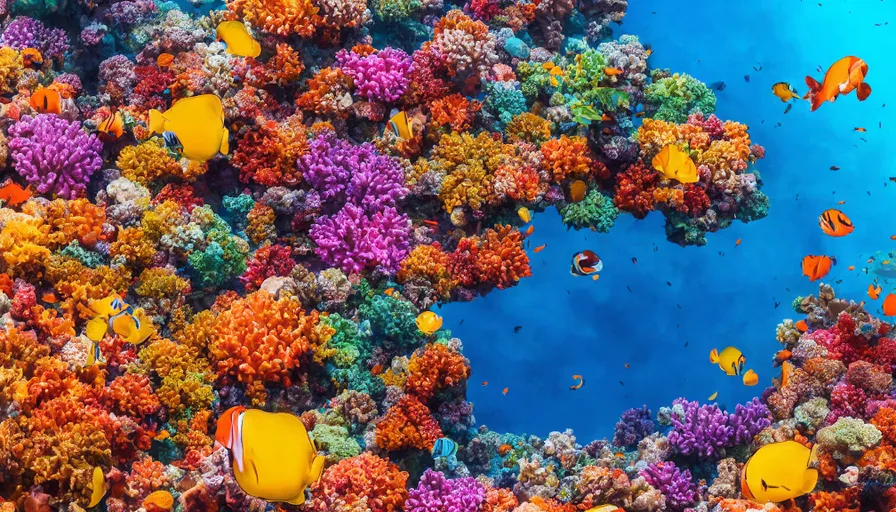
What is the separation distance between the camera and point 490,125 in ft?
30.6

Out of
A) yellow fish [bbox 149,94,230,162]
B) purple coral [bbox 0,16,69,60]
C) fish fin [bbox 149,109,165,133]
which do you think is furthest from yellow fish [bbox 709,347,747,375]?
purple coral [bbox 0,16,69,60]

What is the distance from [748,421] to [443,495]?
3.35 meters

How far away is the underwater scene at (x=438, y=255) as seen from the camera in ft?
21.5

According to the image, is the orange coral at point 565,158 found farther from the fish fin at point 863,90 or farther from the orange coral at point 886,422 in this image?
the orange coral at point 886,422

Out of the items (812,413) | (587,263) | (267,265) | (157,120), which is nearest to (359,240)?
(267,265)

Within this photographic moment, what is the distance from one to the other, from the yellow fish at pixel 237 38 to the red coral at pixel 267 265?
2.18m

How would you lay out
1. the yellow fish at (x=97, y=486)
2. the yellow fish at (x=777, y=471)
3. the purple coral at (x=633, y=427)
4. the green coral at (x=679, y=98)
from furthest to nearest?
the green coral at (x=679, y=98), the purple coral at (x=633, y=427), the yellow fish at (x=97, y=486), the yellow fish at (x=777, y=471)

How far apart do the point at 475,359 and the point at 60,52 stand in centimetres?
666

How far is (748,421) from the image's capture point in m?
7.45

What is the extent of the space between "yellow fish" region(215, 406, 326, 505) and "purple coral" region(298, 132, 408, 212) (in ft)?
16.8

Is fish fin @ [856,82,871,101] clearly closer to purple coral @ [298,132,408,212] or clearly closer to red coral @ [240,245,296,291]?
purple coral @ [298,132,408,212]

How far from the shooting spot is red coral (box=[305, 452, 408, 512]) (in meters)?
6.24

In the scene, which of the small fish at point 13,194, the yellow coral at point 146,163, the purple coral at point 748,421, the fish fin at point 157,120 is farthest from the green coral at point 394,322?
the small fish at point 13,194

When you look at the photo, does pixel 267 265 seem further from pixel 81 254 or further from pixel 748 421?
pixel 748 421
